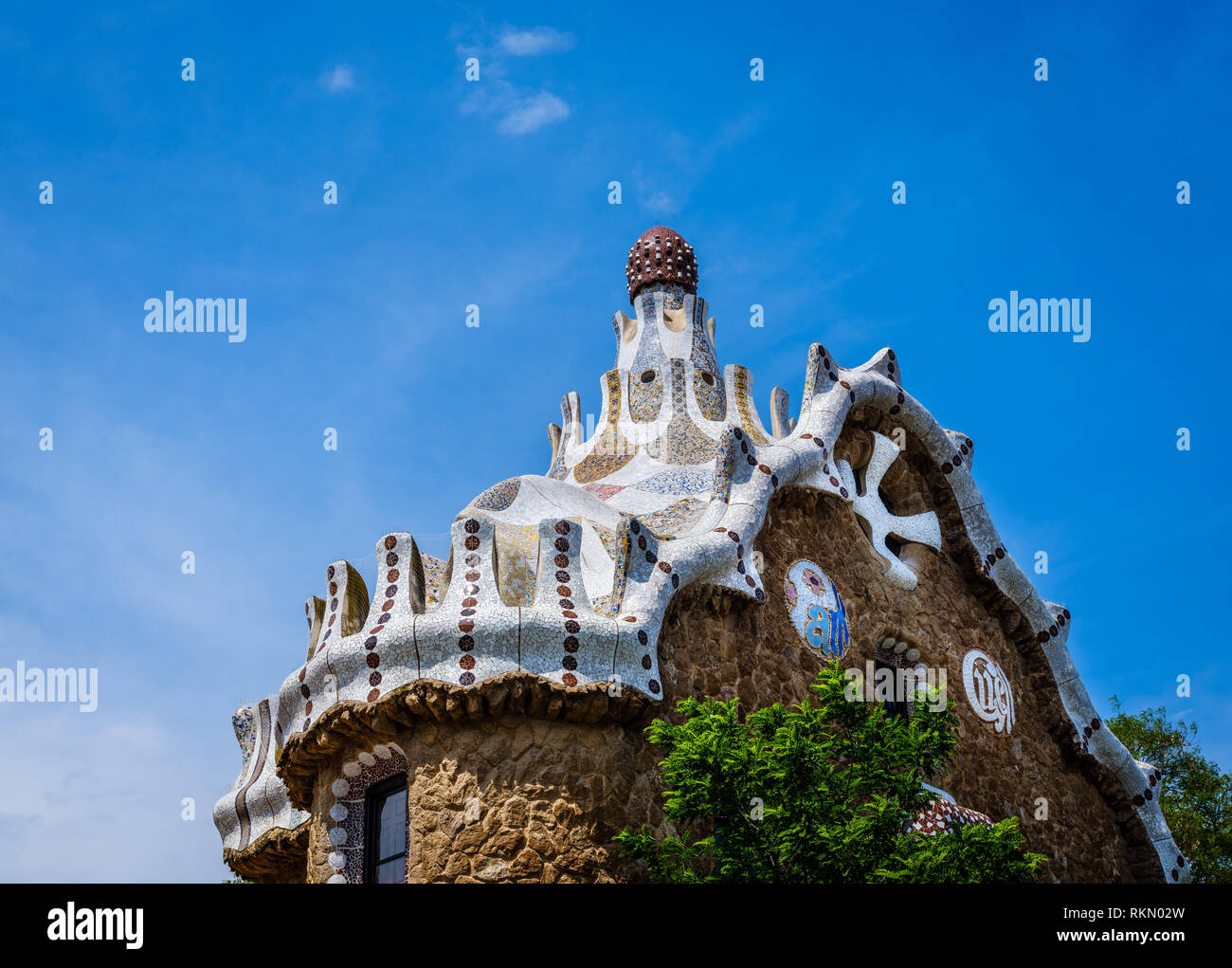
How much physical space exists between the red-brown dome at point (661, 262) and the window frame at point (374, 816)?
6.90 m

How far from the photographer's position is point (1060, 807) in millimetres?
12523

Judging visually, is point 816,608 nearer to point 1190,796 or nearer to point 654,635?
point 654,635

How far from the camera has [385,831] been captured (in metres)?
9.02

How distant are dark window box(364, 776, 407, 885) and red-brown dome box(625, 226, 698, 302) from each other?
22.7ft

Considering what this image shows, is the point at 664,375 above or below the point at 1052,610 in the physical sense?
above

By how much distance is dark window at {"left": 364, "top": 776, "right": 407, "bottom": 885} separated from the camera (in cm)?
888

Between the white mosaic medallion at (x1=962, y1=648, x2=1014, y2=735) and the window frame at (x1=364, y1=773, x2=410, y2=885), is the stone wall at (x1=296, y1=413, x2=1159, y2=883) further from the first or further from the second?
the window frame at (x1=364, y1=773, x2=410, y2=885)

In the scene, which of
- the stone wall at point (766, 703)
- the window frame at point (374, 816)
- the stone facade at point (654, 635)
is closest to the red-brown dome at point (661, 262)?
the stone facade at point (654, 635)

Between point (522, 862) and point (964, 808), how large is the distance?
394cm

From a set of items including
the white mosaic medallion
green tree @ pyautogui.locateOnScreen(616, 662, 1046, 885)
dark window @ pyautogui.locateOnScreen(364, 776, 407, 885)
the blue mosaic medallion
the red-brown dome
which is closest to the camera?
green tree @ pyautogui.locateOnScreen(616, 662, 1046, 885)

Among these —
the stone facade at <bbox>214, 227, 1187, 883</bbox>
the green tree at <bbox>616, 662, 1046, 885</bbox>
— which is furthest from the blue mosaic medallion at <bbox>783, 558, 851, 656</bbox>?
the green tree at <bbox>616, 662, 1046, 885</bbox>
